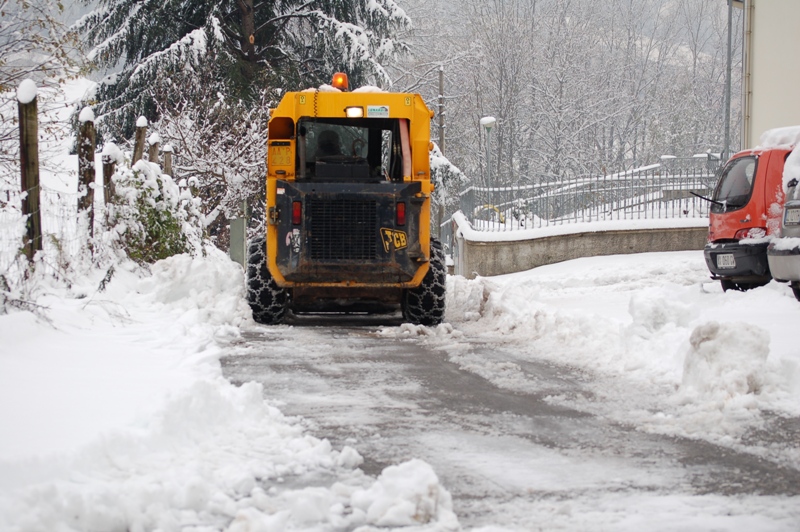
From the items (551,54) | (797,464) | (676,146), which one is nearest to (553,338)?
(797,464)

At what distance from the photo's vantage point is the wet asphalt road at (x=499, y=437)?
3.86 meters

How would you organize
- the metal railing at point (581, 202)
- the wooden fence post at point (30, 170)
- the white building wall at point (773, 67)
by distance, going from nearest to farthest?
the wooden fence post at point (30, 170) → the white building wall at point (773, 67) → the metal railing at point (581, 202)

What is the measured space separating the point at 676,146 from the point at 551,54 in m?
11.4

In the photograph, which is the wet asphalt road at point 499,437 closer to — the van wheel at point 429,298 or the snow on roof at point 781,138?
the van wheel at point 429,298

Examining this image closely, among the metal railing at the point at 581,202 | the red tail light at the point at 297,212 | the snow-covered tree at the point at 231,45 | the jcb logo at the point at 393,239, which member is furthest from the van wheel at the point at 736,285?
the snow-covered tree at the point at 231,45

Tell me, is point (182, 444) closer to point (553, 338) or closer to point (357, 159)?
point (553, 338)

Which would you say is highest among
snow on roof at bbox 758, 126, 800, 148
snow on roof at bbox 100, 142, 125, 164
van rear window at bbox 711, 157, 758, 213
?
snow on roof at bbox 758, 126, 800, 148

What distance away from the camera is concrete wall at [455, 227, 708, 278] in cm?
1858

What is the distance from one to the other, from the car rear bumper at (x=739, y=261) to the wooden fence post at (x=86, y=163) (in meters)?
7.82

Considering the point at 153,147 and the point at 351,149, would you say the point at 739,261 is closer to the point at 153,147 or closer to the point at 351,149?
the point at 351,149

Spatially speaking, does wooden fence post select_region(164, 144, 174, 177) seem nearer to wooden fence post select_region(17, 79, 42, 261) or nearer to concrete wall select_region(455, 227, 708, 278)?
concrete wall select_region(455, 227, 708, 278)

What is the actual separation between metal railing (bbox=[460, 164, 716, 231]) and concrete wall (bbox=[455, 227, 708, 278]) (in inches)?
15.1

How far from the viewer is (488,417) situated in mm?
5262

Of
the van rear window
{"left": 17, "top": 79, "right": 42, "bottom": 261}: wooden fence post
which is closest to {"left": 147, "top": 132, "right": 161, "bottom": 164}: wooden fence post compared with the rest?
{"left": 17, "top": 79, "right": 42, "bottom": 261}: wooden fence post
